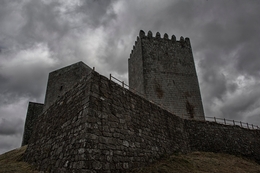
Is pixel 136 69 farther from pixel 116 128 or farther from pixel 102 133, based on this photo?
pixel 102 133

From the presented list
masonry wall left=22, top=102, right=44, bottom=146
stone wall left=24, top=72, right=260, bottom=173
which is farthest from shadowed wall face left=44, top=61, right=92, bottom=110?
stone wall left=24, top=72, right=260, bottom=173

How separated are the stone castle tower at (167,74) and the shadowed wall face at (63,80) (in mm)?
5811

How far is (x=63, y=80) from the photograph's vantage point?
1872cm

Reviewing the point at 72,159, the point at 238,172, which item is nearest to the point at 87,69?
the point at 72,159

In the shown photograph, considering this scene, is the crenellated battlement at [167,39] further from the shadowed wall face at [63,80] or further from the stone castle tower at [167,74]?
the shadowed wall face at [63,80]

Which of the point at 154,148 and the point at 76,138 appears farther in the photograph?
the point at 154,148

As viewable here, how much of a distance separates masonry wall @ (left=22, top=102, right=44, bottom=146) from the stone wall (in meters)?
10.4

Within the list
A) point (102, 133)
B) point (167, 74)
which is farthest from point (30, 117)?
point (102, 133)

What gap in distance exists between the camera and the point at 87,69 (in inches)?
755

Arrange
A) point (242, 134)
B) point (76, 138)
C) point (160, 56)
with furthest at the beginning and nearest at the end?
point (160, 56)
point (242, 134)
point (76, 138)

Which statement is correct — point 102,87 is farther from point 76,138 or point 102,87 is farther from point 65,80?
point 65,80

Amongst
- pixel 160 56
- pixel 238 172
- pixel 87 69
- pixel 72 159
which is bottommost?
pixel 238 172

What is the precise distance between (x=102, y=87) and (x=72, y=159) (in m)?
3.16

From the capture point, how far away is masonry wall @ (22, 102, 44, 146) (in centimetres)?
2081
